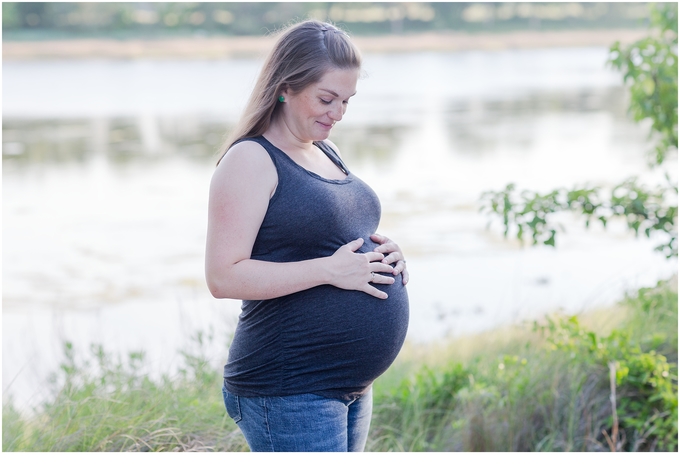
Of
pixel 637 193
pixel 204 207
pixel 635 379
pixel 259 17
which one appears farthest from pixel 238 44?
pixel 635 379

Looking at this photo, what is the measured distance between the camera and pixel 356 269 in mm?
1622

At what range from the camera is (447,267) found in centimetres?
622

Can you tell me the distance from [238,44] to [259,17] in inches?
30.2

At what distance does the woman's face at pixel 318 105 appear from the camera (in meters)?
1.61

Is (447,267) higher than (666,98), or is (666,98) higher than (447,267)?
(666,98)

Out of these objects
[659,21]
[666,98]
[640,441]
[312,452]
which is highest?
[659,21]

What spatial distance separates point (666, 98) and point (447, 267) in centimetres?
329

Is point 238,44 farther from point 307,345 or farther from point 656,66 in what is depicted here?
point 307,345

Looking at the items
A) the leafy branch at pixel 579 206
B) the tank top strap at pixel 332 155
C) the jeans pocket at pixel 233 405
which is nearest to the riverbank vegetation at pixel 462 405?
the leafy branch at pixel 579 206

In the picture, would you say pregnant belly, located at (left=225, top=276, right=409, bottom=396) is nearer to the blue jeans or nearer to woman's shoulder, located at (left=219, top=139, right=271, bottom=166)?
the blue jeans
